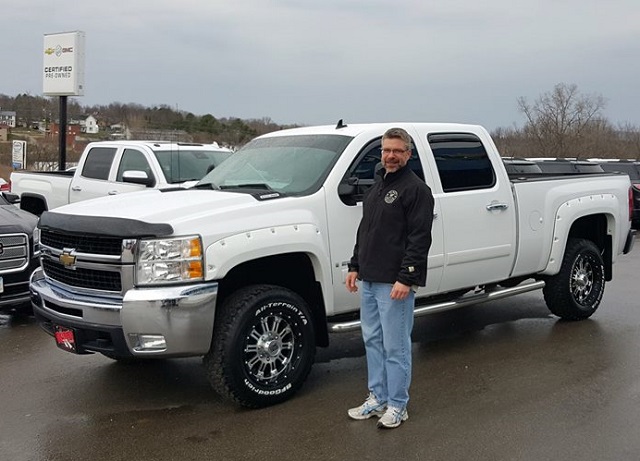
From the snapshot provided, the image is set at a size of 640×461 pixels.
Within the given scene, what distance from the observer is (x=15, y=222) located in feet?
23.8

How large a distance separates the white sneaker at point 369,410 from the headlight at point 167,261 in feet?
4.61

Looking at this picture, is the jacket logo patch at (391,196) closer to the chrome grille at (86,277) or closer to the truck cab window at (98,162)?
the chrome grille at (86,277)

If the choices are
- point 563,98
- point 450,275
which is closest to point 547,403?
point 450,275

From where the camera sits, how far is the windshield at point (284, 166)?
5230mm

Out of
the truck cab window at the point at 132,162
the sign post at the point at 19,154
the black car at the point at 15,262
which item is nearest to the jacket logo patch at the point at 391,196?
the black car at the point at 15,262

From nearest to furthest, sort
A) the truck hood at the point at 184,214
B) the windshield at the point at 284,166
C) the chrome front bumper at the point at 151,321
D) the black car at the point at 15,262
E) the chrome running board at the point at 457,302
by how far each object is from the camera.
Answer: the chrome front bumper at the point at 151,321 → the truck hood at the point at 184,214 → the chrome running board at the point at 457,302 → the windshield at the point at 284,166 → the black car at the point at 15,262

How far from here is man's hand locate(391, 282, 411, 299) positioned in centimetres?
413

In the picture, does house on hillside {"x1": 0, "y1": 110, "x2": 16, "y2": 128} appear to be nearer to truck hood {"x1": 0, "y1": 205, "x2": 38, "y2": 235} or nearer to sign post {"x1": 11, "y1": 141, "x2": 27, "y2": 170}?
sign post {"x1": 11, "y1": 141, "x2": 27, "y2": 170}

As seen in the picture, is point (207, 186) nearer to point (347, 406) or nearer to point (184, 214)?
point (184, 214)

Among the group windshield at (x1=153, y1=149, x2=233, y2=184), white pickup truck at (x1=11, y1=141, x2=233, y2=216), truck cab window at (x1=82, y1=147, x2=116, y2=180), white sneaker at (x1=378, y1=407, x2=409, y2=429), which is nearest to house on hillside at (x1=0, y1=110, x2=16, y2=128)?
white pickup truck at (x1=11, y1=141, x2=233, y2=216)

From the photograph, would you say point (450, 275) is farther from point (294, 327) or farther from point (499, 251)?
point (294, 327)

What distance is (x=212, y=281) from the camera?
4398 millimetres

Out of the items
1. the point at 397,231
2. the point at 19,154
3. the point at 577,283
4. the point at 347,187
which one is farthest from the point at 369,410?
the point at 19,154

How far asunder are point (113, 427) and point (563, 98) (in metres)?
45.3
